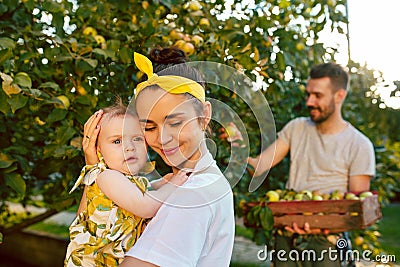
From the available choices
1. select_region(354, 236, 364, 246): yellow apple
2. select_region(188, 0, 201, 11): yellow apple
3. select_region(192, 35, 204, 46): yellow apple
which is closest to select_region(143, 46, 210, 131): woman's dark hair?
select_region(192, 35, 204, 46): yellow apple

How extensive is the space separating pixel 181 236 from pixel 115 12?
5.56 ft

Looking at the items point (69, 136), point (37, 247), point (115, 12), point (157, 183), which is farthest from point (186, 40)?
point (37, 247)

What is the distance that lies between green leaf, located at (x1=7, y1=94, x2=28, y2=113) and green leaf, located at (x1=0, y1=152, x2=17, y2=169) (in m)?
0.26

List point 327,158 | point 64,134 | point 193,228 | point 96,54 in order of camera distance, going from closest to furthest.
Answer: point 193,228 < point 64,134 < point 96,54 < point 327,158

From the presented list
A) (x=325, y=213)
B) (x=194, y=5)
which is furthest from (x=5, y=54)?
(x=325, y=213)

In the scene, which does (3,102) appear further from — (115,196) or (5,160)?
(115,196)

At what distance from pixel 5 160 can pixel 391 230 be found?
625cm

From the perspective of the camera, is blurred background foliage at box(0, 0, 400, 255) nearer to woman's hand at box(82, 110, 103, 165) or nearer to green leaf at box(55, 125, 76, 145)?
green leaf at box(55, 125, 76, 145)

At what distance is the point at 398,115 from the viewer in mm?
6160

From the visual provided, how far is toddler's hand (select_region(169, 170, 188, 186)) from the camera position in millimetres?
1375

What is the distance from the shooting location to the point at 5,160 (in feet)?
6.97

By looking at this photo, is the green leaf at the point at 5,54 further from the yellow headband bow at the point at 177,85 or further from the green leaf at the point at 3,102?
the yellow headband bow at the point at 177,85

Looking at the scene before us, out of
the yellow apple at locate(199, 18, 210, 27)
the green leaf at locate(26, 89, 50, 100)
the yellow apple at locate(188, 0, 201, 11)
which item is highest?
the yellow apple at locate(188, 0, 201, 11)

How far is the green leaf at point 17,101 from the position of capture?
1938mm
